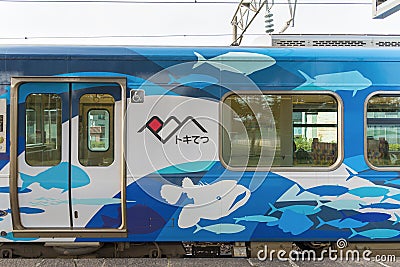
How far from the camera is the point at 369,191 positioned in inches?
219

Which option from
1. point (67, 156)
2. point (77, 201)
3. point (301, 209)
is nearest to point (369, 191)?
point (301, 209)

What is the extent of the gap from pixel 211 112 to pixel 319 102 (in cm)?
137

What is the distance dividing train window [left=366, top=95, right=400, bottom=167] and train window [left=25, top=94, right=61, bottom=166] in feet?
12.8

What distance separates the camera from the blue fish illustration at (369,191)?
555cm

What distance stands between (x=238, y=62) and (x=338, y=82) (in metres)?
1.28

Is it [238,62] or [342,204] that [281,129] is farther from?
[342,204]

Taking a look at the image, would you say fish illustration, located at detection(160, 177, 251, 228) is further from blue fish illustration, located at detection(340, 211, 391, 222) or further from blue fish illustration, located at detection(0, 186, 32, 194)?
blue fish illustration, located at detection(0, 186, 32, 194)

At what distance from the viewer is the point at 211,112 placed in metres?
5.53

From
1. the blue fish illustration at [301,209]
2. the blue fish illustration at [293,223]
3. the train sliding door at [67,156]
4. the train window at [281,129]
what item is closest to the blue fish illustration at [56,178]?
the train sliding door at [67,156]

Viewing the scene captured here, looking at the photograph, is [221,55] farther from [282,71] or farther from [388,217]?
[388,217]

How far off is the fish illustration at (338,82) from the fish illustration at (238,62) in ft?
1.60

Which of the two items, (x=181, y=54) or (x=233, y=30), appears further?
(x=233, y=30)

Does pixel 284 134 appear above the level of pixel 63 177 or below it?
above

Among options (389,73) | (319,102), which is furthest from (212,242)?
(389,73)
